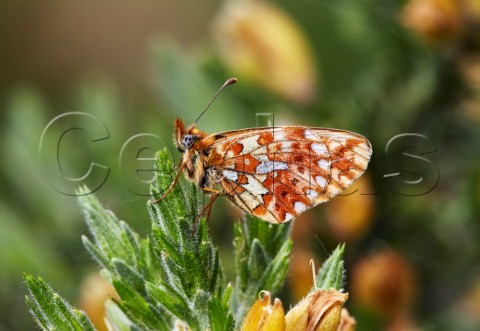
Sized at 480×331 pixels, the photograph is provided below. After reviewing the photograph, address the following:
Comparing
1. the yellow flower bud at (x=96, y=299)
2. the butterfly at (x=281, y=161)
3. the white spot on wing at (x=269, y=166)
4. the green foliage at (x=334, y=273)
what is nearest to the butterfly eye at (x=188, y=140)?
the butterfly at (x=281, y=161)

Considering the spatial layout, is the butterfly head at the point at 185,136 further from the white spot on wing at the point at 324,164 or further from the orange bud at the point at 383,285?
the orange bud at the point at 383,285

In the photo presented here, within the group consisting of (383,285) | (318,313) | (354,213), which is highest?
(318,313)

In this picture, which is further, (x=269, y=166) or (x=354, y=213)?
(x=354, y=213)

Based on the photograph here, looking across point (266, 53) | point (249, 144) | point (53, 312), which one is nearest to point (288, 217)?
point (249, 144)

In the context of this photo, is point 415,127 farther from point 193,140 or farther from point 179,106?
point 193,140

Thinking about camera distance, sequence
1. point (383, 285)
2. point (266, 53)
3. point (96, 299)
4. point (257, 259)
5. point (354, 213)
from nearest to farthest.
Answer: point (257, 259)
point (96, 299)
point (383, 285)
point (354, 213)
point (266, 53)

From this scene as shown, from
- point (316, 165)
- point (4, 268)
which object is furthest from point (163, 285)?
point (4, 268)

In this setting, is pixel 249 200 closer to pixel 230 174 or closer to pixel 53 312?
pixel 230 174

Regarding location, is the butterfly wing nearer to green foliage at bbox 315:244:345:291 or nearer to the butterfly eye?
the butterfly eye
